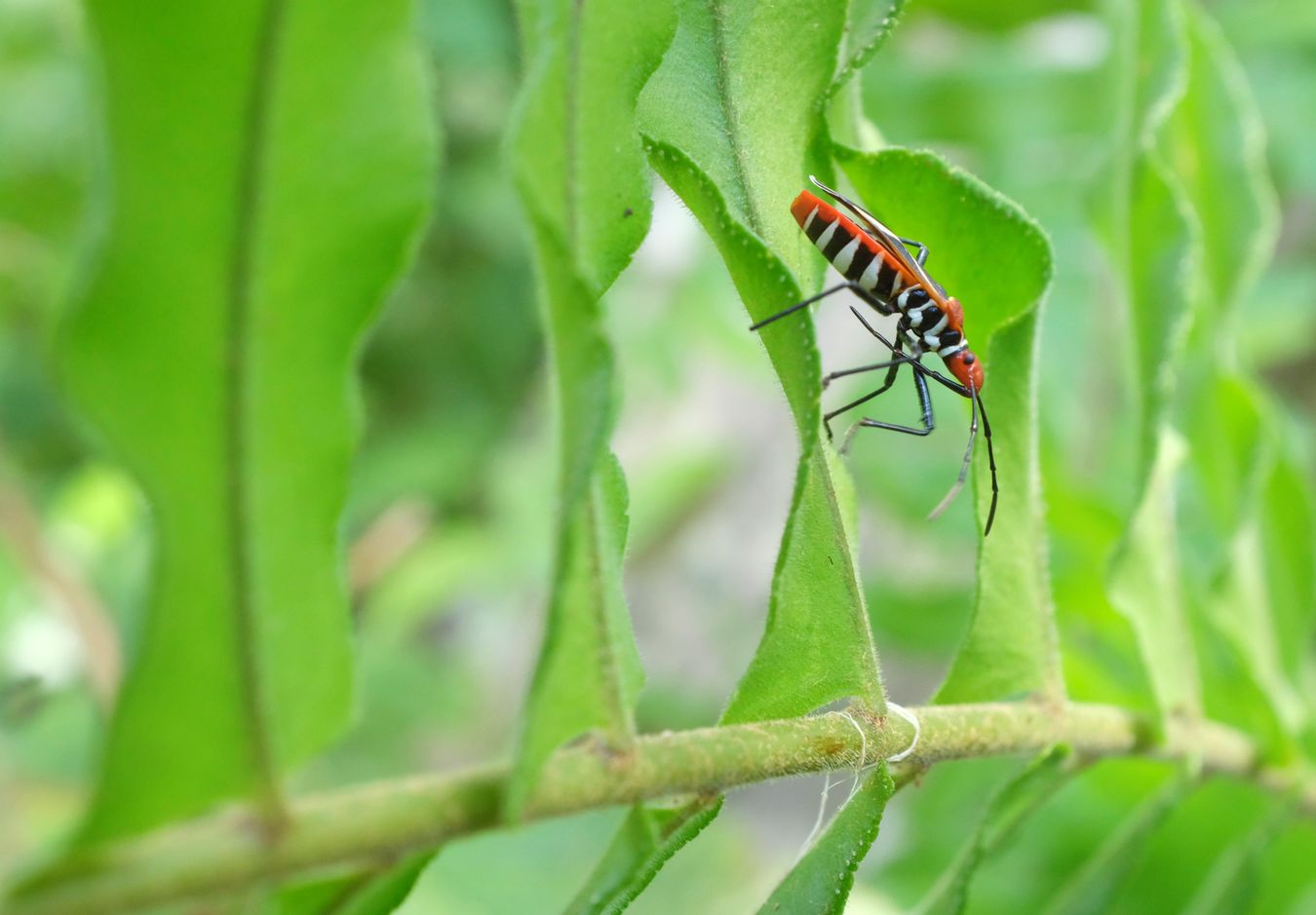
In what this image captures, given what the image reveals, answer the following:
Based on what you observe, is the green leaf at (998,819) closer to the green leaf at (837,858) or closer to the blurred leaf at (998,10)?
the green leaf at (837,858)

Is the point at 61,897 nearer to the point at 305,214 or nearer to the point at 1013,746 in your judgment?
the point at 305,214

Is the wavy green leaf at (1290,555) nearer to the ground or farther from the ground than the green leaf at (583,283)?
nearer to the ground

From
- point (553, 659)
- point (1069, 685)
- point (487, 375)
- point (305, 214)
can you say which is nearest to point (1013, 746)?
point (553, 659)

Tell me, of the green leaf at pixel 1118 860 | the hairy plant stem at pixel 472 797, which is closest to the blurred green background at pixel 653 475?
the hairy plant stem at pixel 472 797

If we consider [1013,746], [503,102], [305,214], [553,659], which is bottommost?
[1013,746]

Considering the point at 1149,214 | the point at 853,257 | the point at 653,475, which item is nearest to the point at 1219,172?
the point at 1149,214

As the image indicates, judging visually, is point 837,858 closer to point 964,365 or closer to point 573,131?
point 573,131
